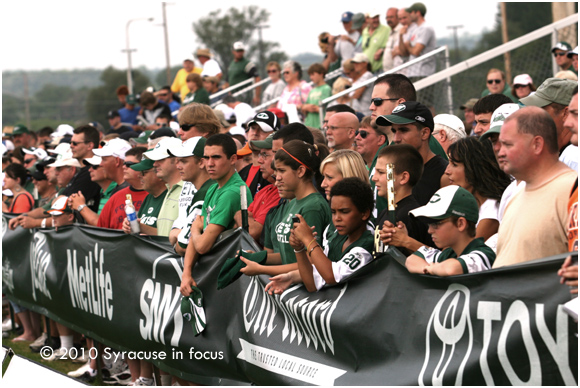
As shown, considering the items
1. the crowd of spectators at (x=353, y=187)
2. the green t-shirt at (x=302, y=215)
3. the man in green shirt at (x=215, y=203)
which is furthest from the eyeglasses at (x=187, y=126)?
the green t-shirt at (x=302, y=215)

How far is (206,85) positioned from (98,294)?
8098 millimetres

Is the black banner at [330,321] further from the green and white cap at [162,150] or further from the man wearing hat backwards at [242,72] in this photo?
the man wearing hat backwards at [242,72]

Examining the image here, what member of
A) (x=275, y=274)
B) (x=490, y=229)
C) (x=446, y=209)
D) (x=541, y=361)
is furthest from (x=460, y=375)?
(x=275, y=274)

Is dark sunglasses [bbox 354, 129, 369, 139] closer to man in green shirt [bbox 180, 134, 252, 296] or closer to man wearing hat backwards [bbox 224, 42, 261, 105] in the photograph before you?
man in green shirt [bbox 180, 134, 252, 296]

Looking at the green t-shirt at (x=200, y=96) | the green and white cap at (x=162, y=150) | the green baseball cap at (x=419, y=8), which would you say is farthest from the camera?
the green t-shirt at (x=200, y=96)

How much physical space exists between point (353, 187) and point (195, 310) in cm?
211

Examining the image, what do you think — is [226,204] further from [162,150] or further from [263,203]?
[162,150]

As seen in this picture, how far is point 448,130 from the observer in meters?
6.40

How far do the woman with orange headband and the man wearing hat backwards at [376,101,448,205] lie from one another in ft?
2.03

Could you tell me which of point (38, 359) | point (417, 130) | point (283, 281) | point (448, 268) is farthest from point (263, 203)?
point (38, 359)

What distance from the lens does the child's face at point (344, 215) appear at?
5.11m

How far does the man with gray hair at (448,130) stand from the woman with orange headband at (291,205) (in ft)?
3.74

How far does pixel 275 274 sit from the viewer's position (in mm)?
5531

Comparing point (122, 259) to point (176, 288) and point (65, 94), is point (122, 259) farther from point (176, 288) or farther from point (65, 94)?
point (65, 94)
